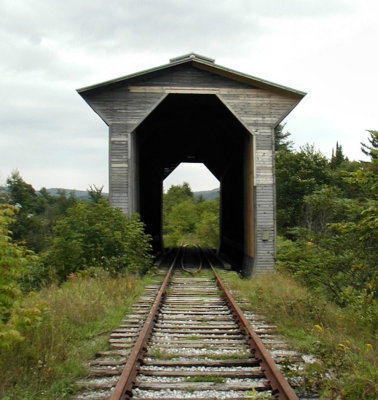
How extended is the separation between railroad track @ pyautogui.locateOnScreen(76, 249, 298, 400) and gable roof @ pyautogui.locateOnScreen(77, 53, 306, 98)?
803 cm

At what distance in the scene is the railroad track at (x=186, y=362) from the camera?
416cm

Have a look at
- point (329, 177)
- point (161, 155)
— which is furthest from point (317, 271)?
point (329, 177)

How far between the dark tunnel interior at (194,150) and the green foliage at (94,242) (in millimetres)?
3584

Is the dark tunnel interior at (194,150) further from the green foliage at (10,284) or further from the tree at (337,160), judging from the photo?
the tree at (337,160)

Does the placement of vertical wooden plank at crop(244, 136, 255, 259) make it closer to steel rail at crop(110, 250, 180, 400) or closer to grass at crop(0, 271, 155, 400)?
grass at crop(0, 271, 155, 400)

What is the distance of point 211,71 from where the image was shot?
46.6ft

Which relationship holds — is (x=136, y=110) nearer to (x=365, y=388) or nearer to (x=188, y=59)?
(x=188, y=59)

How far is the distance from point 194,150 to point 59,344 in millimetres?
19385

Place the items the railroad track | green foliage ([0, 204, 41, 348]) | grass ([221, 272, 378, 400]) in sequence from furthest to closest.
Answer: green foliage ([0, 204, 41, 348]) → the railroad track → grass ([221, 272, 378, 400])

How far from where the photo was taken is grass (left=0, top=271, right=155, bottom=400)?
4.17 metres

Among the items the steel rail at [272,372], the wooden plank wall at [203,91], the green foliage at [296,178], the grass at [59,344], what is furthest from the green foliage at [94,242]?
the green foliage at [296,178]

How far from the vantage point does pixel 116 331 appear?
21.0 ft

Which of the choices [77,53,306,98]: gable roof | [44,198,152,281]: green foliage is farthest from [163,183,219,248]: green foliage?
[44,198,152,281]: green foliage

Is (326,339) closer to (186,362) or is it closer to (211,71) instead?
(186,362)
